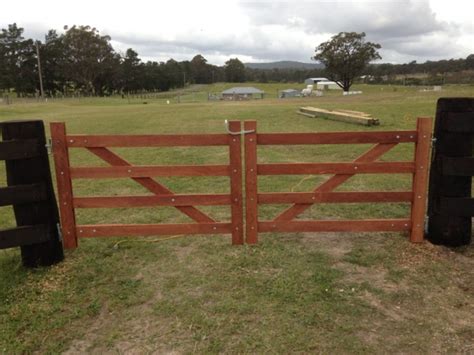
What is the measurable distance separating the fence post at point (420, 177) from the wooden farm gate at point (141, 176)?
2013 mm

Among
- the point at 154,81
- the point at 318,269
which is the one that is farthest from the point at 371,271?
the point at 154,81

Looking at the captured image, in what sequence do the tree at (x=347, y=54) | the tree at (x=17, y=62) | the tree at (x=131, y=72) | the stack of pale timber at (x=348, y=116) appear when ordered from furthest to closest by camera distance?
the tree at (x=131, y=72), the tree at (x=17, y=62), the tree at (x=347, y=54), the stack of pale timber at (x=348, y=116)

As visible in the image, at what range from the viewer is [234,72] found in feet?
505

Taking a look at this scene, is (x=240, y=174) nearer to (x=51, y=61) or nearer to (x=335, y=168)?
(x=335, y=168)

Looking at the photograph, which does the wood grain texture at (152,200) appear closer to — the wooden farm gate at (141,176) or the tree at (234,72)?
the wooden farm gate at (141,176)

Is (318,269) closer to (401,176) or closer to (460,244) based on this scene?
(460,244)

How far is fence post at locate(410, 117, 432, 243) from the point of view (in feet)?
15.1

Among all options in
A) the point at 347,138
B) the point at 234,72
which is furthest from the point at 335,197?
the point at 234,72

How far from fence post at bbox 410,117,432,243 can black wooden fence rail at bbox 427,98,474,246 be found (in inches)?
4.4

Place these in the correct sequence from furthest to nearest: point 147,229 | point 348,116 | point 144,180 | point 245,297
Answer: point 348,116 → point 147,229 → point 144,180 → point 245,297

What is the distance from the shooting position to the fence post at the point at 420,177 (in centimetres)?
461

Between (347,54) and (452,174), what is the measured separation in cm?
7197

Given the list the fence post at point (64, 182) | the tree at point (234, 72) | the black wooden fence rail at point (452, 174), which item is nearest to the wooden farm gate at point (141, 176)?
the fence post at point (64, 182)

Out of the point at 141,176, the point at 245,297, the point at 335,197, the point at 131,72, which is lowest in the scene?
the point at 245,297
